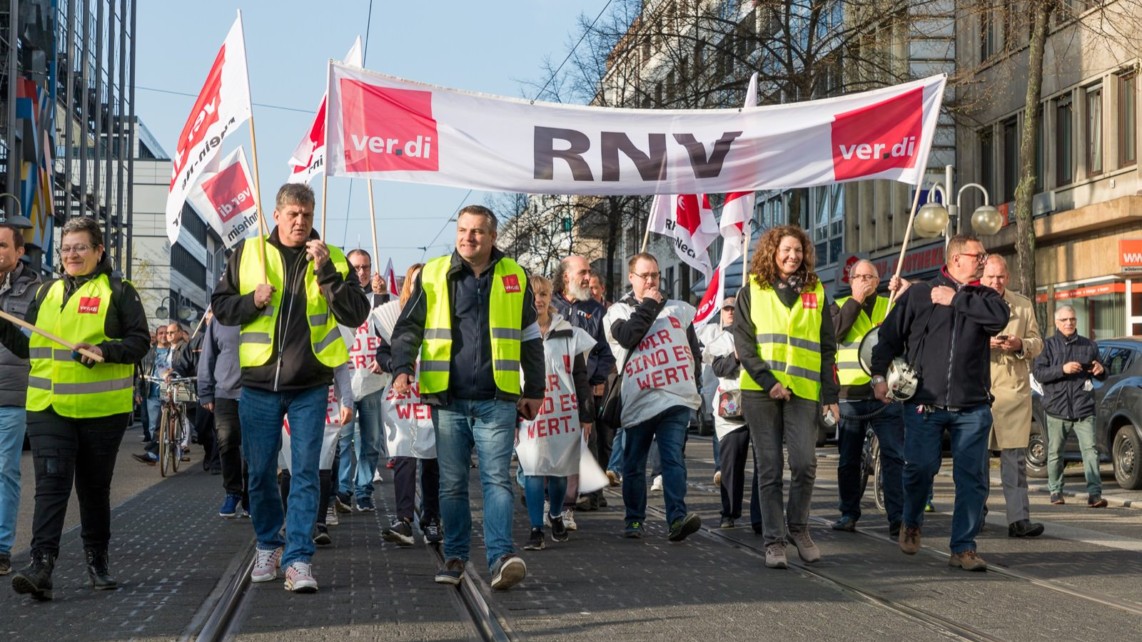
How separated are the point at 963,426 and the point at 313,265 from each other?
3706mm

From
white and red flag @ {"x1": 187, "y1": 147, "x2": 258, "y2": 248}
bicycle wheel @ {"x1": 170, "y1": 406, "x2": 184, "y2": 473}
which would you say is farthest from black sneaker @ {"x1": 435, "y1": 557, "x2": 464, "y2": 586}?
bicycle wheel @ {"x1": 170, "y1": 406, "x2": 184, "y2": 473}

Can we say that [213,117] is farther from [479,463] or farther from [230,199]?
[230,199]

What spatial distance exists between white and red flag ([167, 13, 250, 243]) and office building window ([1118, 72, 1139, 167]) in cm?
2090

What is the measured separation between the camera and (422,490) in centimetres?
1038

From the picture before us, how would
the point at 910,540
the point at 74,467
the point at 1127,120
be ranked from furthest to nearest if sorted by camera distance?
the point at 1127,120 < the point at 910,540 < the point at 74,467

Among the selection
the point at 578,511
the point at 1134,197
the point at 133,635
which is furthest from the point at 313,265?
the point at 1134,197

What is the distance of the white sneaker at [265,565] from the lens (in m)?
8.05

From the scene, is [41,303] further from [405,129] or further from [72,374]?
[405,129]

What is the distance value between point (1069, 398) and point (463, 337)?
8099 mm

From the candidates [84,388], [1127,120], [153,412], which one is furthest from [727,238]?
[1127,120]

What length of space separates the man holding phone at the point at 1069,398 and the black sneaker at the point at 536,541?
625 cm

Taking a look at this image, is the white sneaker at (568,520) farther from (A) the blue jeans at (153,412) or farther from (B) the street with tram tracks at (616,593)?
(A) the blue jeans at (153,412)

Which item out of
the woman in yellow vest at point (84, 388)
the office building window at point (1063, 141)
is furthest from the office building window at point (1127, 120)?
the woman in yellow vest at point (84, 388)

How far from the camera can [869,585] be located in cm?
818
